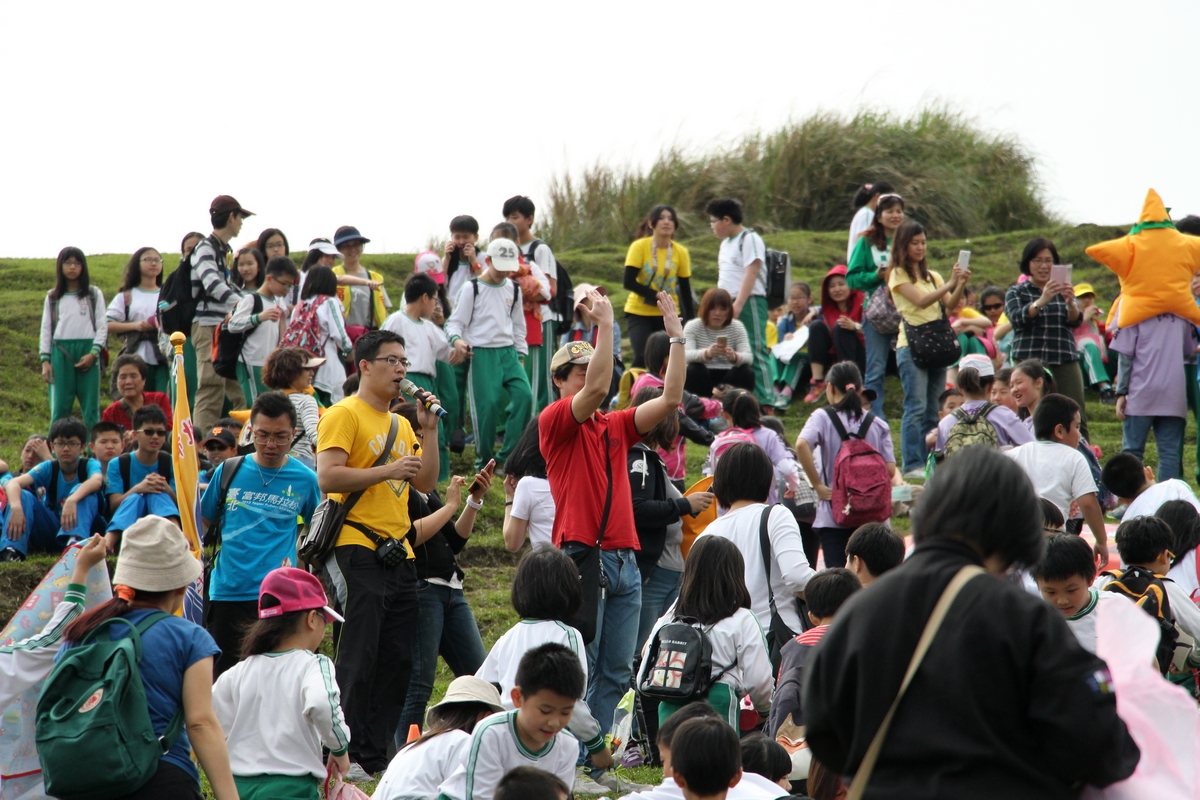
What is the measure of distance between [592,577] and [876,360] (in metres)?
6.75

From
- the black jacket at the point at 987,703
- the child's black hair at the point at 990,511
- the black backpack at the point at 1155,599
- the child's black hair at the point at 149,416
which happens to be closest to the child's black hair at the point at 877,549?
the black backpack at the point at 1155,599

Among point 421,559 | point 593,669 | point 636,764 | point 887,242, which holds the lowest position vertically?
point 636,764

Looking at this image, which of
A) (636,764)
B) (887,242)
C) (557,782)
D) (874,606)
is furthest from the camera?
(887,242)

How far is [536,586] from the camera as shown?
5062mm

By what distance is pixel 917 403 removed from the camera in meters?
11.0

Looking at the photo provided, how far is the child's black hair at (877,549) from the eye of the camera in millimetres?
5348

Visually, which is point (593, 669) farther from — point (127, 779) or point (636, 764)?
point (127, 779)

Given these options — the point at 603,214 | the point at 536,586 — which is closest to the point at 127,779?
the point at 536,586

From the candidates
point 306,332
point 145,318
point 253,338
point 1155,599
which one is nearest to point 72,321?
point 145,318

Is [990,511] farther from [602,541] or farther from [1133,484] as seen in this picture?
[1133,484]

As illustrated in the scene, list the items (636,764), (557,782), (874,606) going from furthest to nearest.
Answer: (636,764) < (557,782) < (874,606)

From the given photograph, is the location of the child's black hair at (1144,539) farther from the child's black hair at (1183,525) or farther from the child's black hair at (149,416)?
the child's black hair at (149,416)

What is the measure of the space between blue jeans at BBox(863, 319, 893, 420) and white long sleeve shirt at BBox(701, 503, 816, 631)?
19.8ft

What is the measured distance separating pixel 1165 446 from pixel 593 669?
Result: 19.2ft
